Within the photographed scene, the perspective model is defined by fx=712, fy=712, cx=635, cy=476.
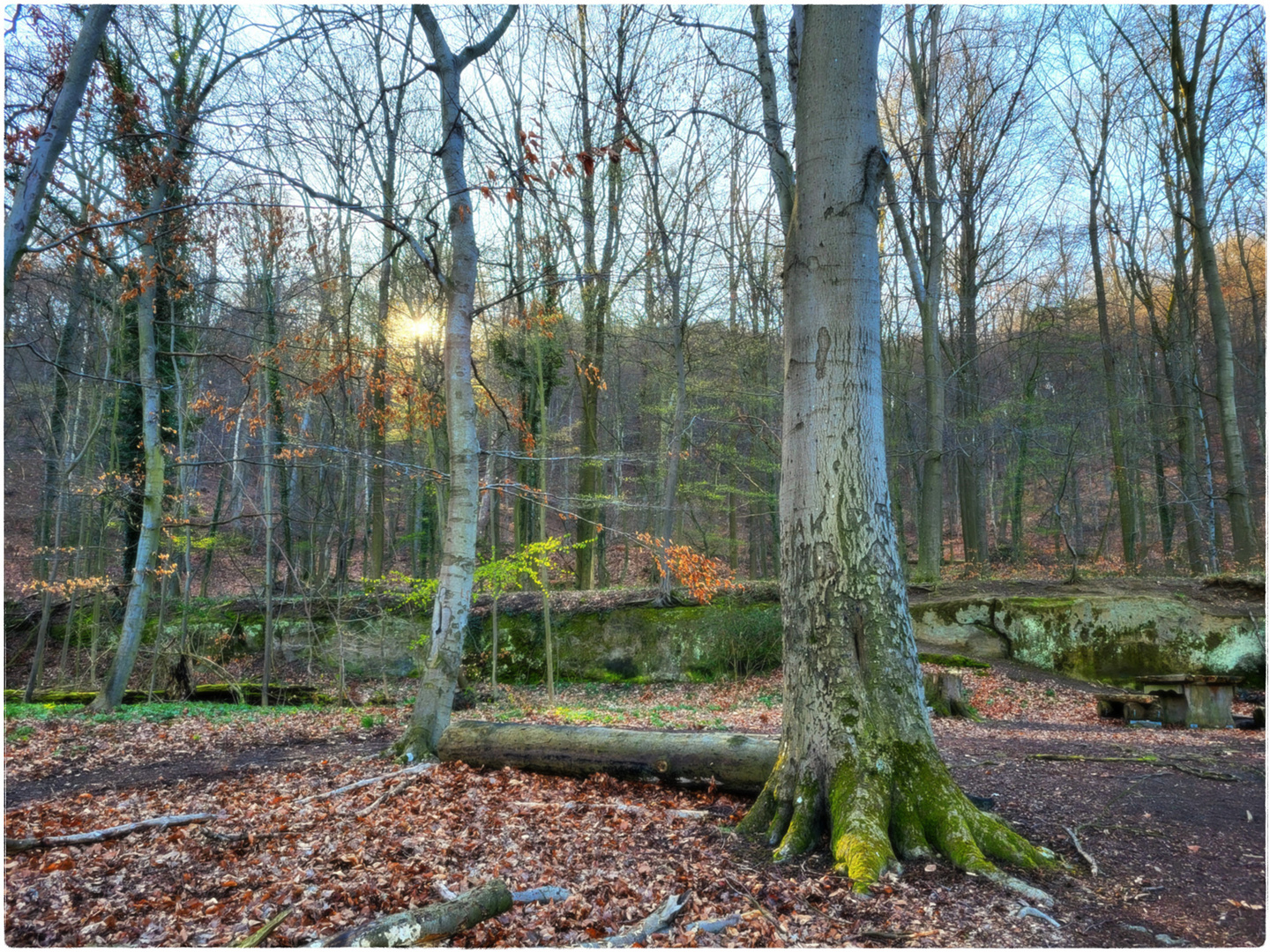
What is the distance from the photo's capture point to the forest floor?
3068 mm

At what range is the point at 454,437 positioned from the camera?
6609 mm

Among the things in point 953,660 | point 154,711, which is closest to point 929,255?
point 953,660

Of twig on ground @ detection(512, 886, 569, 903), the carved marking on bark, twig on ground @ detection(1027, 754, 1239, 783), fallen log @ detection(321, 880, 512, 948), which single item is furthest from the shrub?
fallen log @ detection(321, 880, 512, 948)

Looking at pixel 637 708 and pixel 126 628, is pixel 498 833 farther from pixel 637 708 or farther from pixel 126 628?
pixel 126 628

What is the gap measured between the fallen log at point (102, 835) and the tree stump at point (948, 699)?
8.29 metres

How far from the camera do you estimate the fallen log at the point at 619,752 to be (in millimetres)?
5012

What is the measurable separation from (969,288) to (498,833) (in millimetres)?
17711

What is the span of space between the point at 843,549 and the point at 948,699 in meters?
6.57

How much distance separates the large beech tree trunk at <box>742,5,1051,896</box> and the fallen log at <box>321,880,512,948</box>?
1.53 metres

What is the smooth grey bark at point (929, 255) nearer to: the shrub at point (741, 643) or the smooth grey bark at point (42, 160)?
Result: the shrub at point (741, 643)

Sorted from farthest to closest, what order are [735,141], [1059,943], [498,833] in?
[735,141] < [498,833] < [1059,943]

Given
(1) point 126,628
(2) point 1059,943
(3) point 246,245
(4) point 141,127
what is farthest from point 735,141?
(2) point 1059,943

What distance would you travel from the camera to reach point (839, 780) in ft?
12.8

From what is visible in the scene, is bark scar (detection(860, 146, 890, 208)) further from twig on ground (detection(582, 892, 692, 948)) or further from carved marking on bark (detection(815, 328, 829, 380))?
twig on ground (detection(582, 892, 692, 948))
